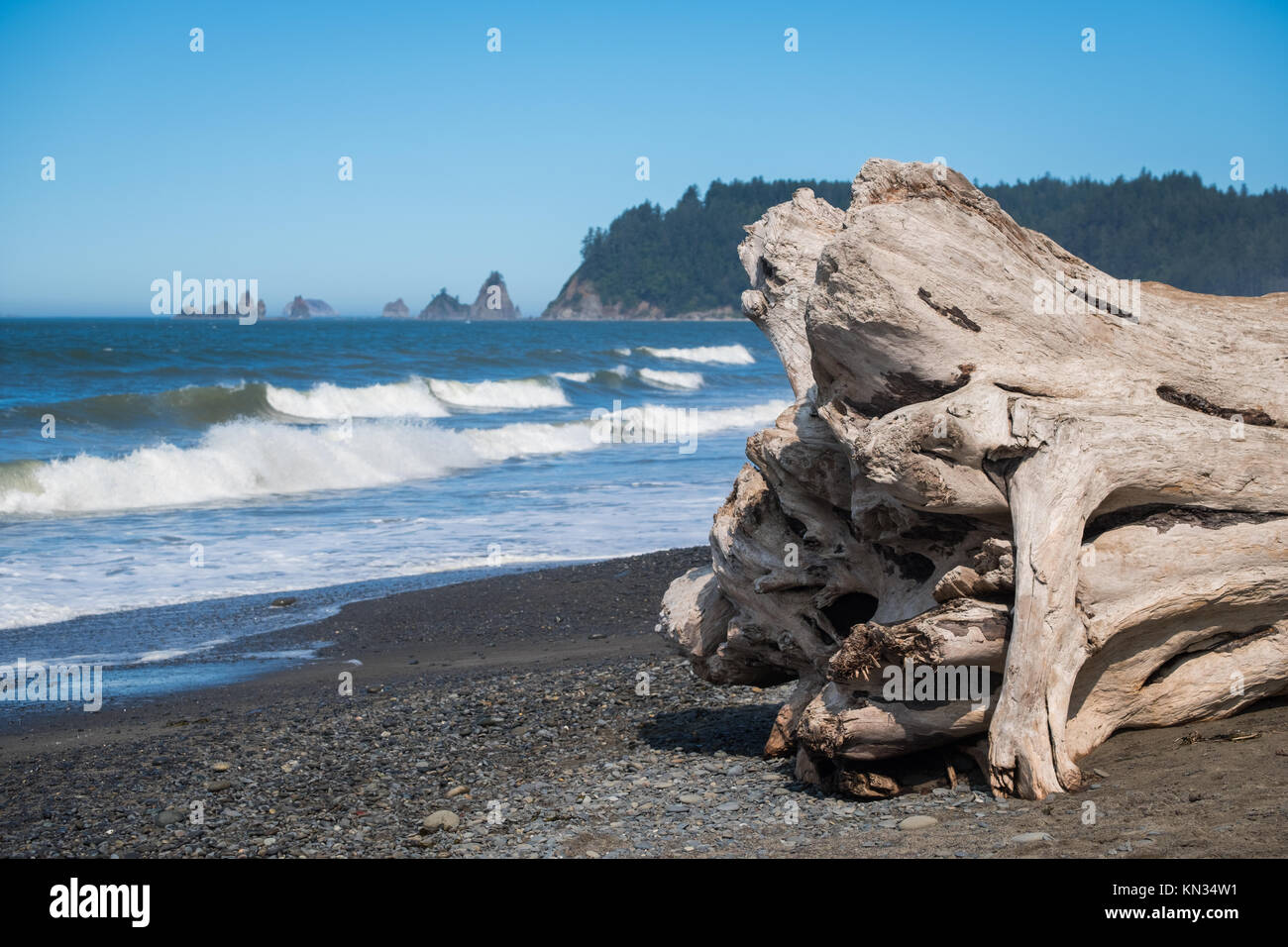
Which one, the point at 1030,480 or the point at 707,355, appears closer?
the point at 1030,480

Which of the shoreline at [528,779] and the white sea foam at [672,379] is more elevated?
the white sea foam at [672,379]

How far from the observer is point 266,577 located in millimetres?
13133

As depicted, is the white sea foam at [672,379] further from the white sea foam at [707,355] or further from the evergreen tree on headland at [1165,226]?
the evergreen tree on headland at [1165,226]

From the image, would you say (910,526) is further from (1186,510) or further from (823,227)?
(823,227)

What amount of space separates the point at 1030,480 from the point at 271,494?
1748 centimetres

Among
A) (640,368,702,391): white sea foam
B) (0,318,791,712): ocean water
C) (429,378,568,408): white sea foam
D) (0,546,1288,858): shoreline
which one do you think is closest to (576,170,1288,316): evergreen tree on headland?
(640,368,702,391): white sea foam

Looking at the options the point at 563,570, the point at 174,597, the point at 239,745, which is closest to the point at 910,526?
the point at 239,745

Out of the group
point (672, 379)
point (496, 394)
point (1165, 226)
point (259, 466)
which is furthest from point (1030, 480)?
point (1165, 226)

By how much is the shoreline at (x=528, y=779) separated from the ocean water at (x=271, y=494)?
173 cm

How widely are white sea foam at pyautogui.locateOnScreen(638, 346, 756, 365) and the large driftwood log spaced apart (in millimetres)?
64056

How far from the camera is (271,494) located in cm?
1980

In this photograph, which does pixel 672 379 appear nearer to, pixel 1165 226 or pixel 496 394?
pixel 496 394

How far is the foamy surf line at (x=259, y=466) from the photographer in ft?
60.2

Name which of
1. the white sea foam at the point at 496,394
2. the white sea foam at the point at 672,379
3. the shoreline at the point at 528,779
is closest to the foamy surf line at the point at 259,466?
the shoreline at the point at 528,779
